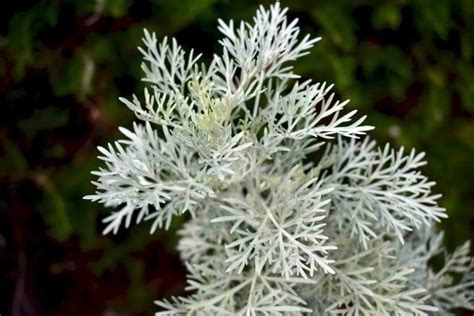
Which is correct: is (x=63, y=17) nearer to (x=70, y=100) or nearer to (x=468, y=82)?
(x=70, y=100)

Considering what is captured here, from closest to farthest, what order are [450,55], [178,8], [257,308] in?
1. [257,308]
2. [178,8]
3. [450,55]

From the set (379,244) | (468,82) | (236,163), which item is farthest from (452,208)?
(236,163)

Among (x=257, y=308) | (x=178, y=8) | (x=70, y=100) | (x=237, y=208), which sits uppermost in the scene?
(x=178, y=8)

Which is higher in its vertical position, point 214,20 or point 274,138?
point 214,20

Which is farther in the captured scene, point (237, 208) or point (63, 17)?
point (63, 17)

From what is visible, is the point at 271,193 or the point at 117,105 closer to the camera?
the point at 271,193

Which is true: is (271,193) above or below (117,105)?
below
